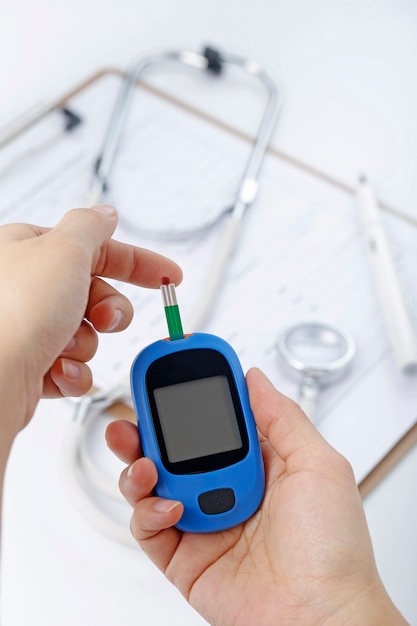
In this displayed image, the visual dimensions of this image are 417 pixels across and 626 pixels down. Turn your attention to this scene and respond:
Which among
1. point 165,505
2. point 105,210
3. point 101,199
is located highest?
point 105,210

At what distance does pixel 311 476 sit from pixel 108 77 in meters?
0.91

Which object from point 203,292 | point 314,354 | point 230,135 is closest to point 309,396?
point 314,354

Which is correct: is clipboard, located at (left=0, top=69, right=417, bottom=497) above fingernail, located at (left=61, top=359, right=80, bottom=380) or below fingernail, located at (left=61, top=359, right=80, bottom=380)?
below

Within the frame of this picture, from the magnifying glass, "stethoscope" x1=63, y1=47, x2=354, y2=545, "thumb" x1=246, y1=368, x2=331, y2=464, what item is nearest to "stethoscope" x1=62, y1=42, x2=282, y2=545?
"stethoscope" x1=63, y1=47, x2=354, y2=545

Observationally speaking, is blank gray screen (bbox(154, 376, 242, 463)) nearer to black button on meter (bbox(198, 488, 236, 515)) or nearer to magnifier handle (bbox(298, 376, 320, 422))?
black button on meter (bbox(198, 488, 236, 515))

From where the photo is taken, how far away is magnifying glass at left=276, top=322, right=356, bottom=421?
997 mm

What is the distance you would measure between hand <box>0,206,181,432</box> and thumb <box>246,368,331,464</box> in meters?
0.16

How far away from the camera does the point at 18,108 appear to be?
136 centimetres

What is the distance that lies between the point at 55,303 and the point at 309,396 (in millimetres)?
417

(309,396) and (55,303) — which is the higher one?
(55,303)

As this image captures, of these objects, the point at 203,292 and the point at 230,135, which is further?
the point at 230,135

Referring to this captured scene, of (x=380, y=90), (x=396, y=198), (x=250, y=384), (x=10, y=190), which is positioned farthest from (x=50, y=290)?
(x=380, y=90)

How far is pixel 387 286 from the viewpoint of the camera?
1104 mm

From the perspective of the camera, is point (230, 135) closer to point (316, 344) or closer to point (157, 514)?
point (316, 344)
